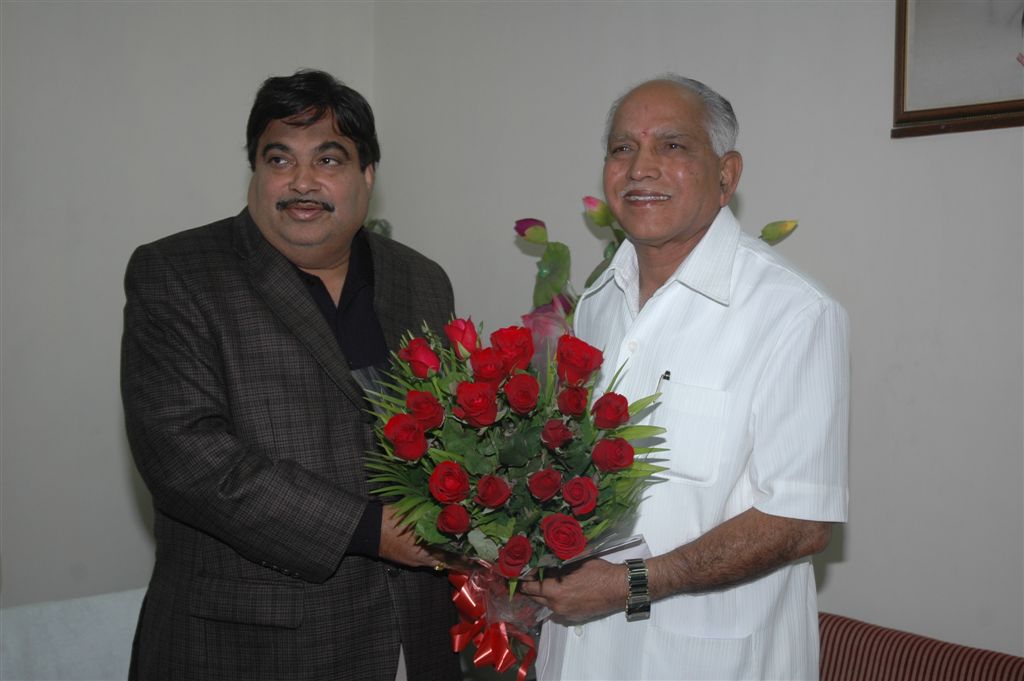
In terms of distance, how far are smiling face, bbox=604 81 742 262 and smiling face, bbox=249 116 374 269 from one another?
2.20 ft

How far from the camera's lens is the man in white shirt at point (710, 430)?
162 cm

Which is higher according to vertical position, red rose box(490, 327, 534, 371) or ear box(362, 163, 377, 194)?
ear box(362, 163, 377, 194)

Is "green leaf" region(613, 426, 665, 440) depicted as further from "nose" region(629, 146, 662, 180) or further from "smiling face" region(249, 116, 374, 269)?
"smiling face" region(249, 116, 374, 269)

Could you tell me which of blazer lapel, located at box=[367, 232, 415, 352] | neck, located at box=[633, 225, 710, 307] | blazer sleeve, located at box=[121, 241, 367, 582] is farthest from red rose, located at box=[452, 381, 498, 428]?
blazer lapel, located at box=[367, 232, 415, 352]

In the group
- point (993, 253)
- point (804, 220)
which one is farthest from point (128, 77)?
point (993, 253)

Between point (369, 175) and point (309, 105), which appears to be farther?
point (369, 175)

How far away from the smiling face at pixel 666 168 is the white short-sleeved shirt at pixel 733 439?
0.24 ft

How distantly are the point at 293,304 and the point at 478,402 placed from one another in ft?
2.49

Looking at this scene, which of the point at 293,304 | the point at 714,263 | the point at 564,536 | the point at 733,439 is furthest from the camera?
the point at 293,304

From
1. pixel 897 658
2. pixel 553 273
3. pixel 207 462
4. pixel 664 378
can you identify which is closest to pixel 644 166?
pixel 664 378

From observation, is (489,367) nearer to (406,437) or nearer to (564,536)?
(406,437)

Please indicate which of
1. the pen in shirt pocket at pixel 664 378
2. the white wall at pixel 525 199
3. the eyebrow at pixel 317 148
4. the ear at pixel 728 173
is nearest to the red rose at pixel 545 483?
the pen in shirt pocket at pixel 664 378

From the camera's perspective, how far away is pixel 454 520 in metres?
1.46

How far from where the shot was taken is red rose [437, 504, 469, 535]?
4.78ft
